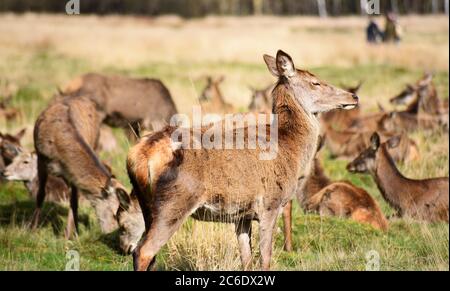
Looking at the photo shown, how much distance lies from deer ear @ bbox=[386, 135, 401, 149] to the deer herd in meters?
0.02

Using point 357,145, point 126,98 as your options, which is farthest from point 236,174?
point 357,145

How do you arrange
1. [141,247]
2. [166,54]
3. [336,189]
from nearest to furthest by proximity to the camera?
[141,247], [336,189], [166,54]

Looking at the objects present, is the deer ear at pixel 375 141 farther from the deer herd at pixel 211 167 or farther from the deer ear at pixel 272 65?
the deer ear at pixel 272 65

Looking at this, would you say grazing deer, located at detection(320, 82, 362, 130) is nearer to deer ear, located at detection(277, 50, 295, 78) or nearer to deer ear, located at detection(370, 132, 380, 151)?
deer ear, located at detection(370, 132, 380, 151)

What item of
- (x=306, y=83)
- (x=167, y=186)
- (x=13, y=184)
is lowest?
(x=13, y=184)

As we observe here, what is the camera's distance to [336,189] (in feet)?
38.9

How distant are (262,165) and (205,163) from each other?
1.98 ft

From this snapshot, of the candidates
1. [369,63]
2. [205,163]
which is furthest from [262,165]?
[369,63]

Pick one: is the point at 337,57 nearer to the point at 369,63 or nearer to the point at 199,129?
the point at 369,63

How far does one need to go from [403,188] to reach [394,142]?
136cm

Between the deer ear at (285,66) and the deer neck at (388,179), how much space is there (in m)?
5.11

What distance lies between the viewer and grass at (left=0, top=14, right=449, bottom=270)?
9.40m
